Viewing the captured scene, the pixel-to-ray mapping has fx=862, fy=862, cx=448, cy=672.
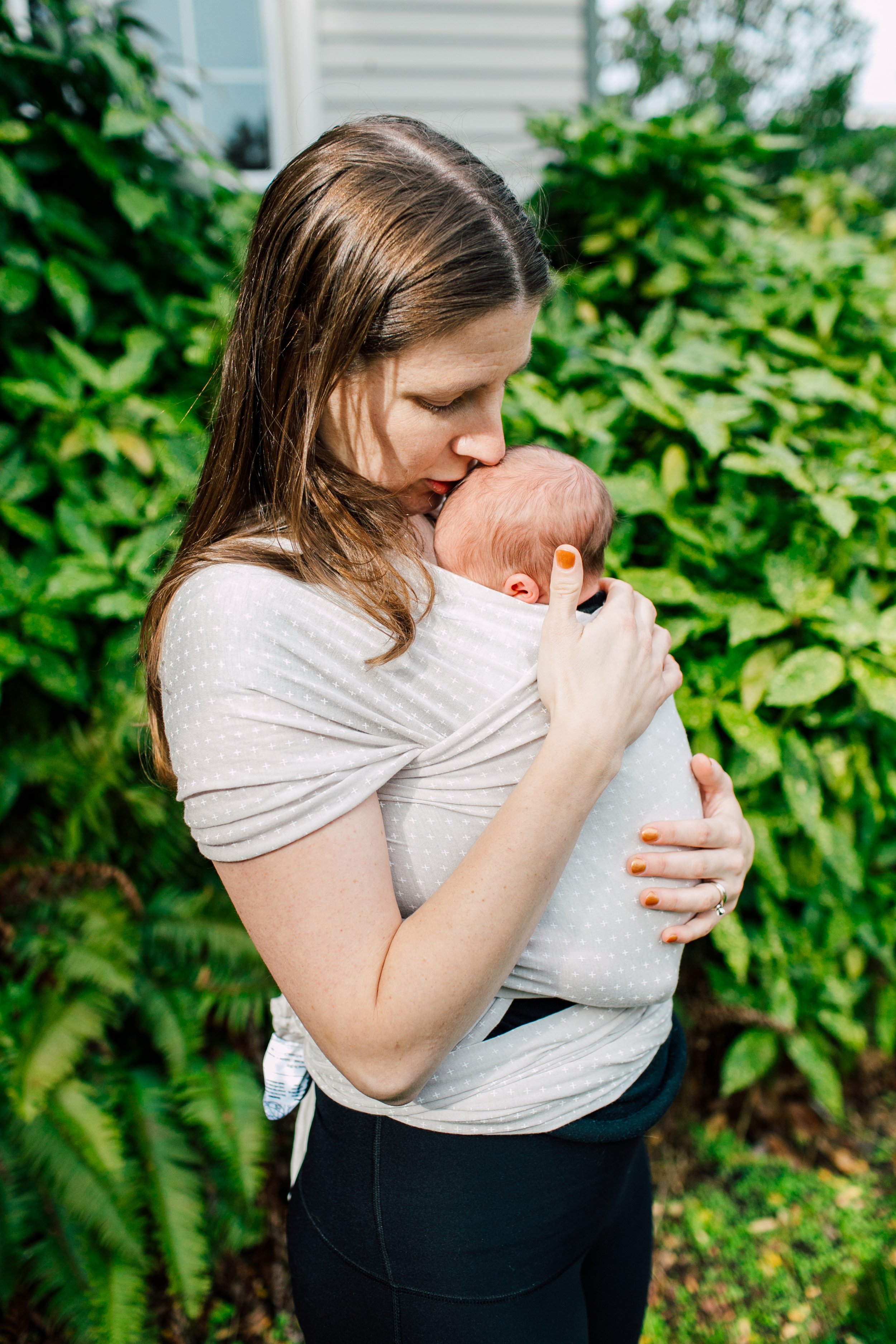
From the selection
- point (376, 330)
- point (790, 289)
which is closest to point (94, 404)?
point (376, 330)

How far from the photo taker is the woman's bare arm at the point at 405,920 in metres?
0.97

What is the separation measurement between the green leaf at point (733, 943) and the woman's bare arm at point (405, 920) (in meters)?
1.80

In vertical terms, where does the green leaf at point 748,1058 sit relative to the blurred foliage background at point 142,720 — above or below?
below

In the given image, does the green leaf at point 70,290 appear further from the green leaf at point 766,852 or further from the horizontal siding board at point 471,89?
the horizontal siding board at point 471,89

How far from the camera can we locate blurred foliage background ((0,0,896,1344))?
236 centimetres

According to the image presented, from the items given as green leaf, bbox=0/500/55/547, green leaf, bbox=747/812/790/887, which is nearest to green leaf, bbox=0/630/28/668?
green leaf, bbox=0/500/55/547

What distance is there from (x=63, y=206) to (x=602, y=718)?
2.73m

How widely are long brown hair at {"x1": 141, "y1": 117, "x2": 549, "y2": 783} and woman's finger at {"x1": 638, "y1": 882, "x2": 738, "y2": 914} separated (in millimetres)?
489

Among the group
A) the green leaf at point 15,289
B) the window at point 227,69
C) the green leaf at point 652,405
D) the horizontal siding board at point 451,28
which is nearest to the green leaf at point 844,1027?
the green leaf at point 652,405

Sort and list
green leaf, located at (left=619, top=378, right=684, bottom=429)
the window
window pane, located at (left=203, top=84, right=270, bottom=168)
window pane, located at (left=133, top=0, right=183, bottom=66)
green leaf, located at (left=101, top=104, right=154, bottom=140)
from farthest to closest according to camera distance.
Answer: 1. window pane, located at (left=203, top=84, right=270, bottom=168)
2. the window
3. window pane, located at (left=133, top=0, right=183, bottom=66)
4. green leaf, located at (left=101, top=104, right=154, bottom=140)
5. green leaf, located at (left=619, top=378, right=684, bottom=429)

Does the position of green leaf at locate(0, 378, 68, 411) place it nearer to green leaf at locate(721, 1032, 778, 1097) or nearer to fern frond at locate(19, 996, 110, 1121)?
fern frond at locate(19, 996, 110, 1121)

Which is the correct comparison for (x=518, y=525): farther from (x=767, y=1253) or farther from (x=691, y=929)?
(x=767, y=1253)

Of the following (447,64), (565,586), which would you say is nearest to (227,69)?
(447,64)

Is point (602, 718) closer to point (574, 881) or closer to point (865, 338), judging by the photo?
point (574, 881)
